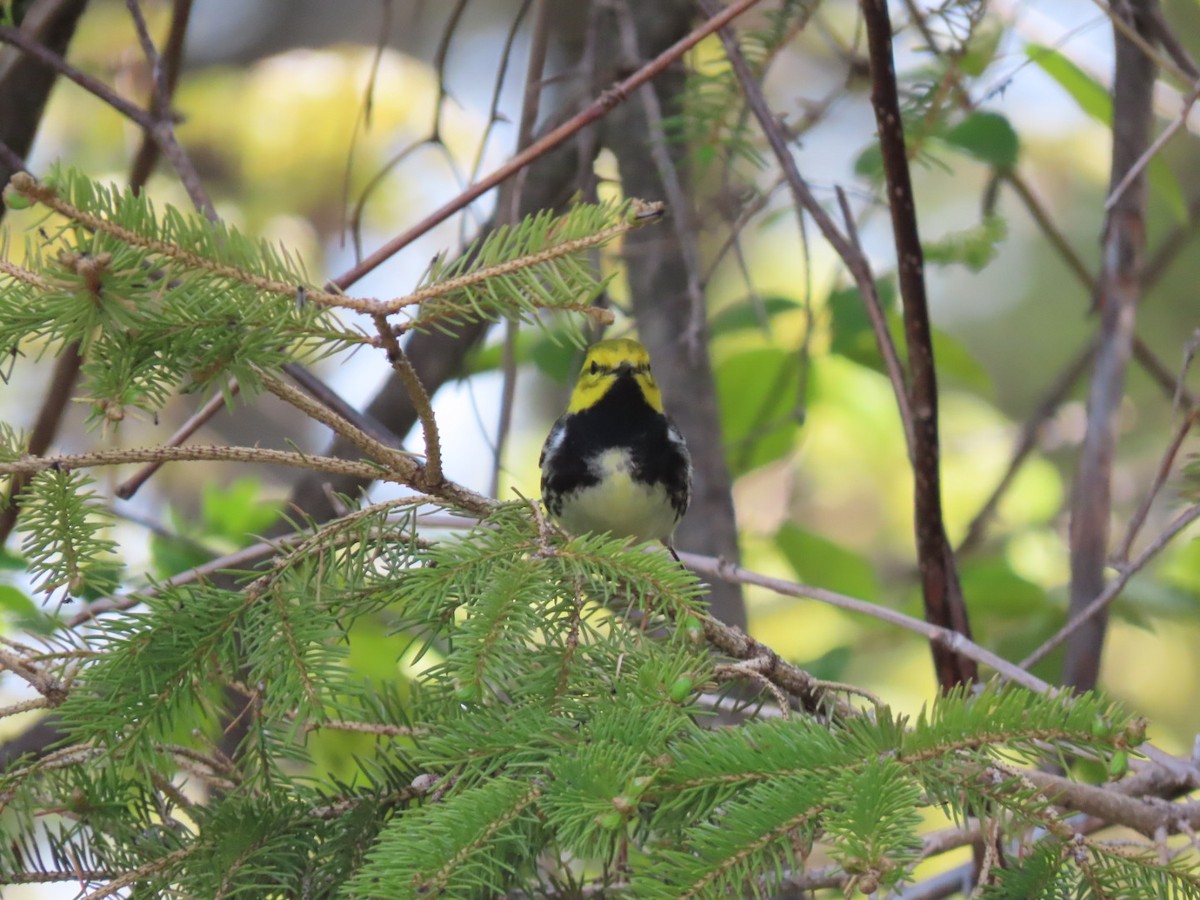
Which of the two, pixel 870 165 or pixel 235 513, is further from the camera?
pixel 235 513

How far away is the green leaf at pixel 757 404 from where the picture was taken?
98.9 inches

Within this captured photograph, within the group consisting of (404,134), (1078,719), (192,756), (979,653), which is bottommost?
(979,653)

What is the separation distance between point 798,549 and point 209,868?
1714 mm

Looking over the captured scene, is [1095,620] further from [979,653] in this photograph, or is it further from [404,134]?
[404,134]

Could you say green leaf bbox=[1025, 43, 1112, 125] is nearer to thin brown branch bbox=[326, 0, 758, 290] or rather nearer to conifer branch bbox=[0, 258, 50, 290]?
thin brown branch bbox=[326, 0, 758, 290]

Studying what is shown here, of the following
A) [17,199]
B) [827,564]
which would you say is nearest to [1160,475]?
[827,564]

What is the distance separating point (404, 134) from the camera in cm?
450

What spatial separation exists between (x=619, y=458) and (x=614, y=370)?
19 centimetres

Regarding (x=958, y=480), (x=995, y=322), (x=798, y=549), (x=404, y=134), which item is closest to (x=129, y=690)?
(x=798, y=549)

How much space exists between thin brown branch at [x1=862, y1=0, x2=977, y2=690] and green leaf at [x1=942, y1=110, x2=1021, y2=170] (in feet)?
1.43

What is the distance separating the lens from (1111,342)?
2150 mm

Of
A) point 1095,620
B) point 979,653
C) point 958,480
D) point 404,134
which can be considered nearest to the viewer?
point 979,653

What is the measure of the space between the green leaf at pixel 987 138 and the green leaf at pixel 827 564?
81 centimetres

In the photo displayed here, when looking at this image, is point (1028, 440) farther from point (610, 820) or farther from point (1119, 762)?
point (610, 820)
